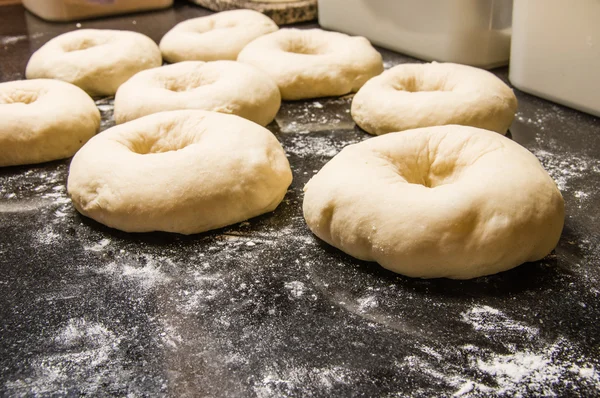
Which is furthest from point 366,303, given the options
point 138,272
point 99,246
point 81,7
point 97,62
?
point 81,7

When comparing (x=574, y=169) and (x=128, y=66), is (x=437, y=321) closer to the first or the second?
(x=574, y=169)

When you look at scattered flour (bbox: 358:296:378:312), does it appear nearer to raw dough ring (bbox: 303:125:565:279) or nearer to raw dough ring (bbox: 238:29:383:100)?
raw dough ring (bbox: 303:125:565:279)

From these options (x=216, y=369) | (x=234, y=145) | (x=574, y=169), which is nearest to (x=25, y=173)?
(x=234, y=145)

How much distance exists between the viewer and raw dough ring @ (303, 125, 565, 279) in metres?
1.47

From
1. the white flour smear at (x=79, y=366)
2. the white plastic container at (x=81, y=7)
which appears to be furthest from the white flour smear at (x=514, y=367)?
the white plastic container at (x=81, y=7)

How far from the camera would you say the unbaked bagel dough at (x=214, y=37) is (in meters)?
3.03

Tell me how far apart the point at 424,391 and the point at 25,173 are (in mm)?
1642

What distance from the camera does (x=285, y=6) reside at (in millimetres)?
3719

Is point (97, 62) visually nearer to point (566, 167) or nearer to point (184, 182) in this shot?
point (184, 182)

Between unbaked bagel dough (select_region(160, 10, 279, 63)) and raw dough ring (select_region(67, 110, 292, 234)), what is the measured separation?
118 cm

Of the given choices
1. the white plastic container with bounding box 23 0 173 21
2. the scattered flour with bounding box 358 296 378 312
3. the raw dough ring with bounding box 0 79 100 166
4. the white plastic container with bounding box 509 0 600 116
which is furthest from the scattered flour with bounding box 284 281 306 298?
the white plastic container with bounding box 23 0 173 21

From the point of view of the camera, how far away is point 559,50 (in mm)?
2336

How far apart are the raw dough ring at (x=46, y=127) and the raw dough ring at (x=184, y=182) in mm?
328

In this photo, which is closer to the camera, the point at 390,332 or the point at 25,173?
the point at 390,332
